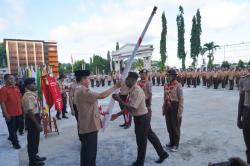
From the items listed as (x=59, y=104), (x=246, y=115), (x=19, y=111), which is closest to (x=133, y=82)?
(x=246, y=115)

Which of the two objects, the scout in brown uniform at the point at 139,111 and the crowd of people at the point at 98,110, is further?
the scout in brown uniform at the point at 139,111

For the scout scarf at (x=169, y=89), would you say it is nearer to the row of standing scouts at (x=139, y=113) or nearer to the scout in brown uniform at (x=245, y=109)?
the row of standing scouts at (x=139, y=113)

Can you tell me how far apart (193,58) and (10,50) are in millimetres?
84251

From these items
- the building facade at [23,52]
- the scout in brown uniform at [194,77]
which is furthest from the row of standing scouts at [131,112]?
the building facade at [23,52]

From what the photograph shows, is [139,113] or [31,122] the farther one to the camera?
[31,122]

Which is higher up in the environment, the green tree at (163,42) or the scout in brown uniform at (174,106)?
the green tree at (163,42)

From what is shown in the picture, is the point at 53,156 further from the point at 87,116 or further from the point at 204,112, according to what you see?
the point at 204,112

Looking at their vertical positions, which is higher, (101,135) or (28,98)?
(28,98)

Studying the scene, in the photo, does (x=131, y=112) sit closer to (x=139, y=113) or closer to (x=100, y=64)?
(x=139, y=113)

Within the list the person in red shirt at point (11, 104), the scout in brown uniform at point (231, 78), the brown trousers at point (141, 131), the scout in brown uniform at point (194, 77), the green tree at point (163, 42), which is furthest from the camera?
the green tree at point (163, 42)

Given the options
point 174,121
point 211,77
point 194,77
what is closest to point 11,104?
point 174,121

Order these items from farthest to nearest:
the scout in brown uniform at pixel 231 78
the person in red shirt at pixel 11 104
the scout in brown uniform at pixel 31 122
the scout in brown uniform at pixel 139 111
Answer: the scout in brown uniform at pixel 231 78 < the person in red shirt at pixel 11 104 < the scout in brown uniform at pixel 31 122 < the scout in brown uniform at pixel 139 111

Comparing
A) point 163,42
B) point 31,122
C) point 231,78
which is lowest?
point 31,122

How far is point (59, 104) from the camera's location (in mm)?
8375
